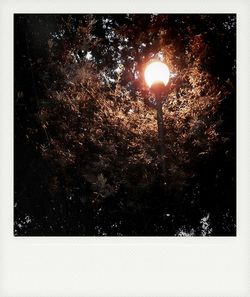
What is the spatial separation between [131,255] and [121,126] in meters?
2.81

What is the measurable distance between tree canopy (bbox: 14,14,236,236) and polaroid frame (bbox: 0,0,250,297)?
34.2 inches

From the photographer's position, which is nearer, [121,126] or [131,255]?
[131,255]

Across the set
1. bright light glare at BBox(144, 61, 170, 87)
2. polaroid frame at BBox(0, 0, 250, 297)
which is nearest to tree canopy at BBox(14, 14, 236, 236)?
polaroid frame at BBox(0, 0, 250, 297)

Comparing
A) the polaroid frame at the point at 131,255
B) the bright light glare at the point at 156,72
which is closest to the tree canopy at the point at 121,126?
the polaroid frame at the point at 131,255

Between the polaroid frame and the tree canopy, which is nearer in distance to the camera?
the polaroid frame

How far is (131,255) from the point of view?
3721mm

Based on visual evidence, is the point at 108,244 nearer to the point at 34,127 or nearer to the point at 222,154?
the point at 34,127

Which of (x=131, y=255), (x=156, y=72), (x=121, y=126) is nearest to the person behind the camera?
(x=156, y=72)

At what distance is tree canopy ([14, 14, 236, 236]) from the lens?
15.2 ft

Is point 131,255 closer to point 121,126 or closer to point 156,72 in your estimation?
point 156,72

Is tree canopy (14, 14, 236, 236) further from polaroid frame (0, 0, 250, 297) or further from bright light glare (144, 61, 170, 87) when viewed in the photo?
bright light glare (144, 61, 170, 87)

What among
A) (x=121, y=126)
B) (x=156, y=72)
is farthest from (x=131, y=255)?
(x=121, y=126)

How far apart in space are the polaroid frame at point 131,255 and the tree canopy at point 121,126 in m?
0.87

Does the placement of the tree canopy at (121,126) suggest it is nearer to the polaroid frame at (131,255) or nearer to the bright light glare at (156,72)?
the polaroid frame at (131,255)
